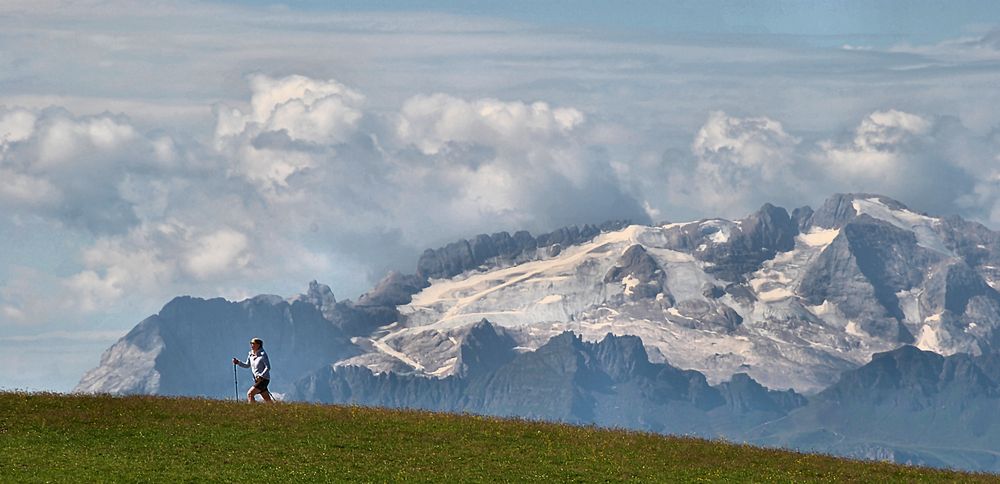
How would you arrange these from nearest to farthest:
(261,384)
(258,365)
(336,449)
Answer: (336,449) < (258,365) < (261,384)

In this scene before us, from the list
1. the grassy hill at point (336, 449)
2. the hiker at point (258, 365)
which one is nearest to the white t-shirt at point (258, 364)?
the hiker at point (258, 365)

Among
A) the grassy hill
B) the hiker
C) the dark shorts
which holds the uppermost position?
the hiker

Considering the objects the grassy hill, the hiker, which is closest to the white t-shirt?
the hiker

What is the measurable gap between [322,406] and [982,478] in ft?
100

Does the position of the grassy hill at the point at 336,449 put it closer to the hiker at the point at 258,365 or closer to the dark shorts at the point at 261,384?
the dark shorts at the point at 261,384

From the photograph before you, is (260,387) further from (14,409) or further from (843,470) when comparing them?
(843,470)

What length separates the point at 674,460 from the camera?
2854 inches

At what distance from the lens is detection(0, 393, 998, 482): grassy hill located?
64812mm

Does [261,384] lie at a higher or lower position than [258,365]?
lower

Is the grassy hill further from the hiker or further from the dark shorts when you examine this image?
the hiker

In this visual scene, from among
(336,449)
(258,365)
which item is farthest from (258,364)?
(336,449)

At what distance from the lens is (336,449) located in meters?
69.8

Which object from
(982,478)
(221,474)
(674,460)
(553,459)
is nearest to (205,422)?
(221,474)

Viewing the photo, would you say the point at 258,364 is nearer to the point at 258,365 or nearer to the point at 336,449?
the point at 258,365
